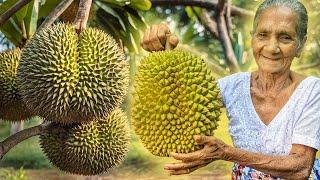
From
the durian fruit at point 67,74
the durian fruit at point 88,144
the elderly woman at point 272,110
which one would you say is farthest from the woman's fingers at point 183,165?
the durian fruit at point 88,144

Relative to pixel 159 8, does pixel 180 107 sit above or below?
below

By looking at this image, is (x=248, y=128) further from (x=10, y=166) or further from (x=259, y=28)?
(x=10, y=166)

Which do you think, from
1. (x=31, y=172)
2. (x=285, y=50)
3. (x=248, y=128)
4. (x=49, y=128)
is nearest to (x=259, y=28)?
(x=285, y=50)

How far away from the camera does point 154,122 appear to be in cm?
132

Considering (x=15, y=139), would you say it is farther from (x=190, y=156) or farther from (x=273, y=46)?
(x=273, y=46)

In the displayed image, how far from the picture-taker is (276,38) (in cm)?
134

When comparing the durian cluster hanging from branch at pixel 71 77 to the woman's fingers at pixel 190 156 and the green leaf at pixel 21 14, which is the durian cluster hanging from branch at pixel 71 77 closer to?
the green leaf at pixel 21 14

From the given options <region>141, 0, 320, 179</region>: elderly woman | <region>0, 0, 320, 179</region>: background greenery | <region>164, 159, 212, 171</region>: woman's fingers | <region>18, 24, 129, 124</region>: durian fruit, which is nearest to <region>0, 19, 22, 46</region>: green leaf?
<region>0, 0, 320, 179</region>: background greenery

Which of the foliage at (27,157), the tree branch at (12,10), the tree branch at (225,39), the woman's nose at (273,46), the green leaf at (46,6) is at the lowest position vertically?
the foliage at (27,157)

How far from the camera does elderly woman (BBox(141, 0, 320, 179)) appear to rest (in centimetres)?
133

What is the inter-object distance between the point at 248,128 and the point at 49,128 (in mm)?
442

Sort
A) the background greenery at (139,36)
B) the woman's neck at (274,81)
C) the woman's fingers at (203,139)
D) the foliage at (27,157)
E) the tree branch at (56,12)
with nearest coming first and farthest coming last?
the woman's fingers at (203,139), the woman's neck at (274,81), the tree branch at (56,12), the background greenery at (139,36), the foliage at (27,157)

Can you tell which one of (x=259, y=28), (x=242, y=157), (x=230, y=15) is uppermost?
(x=230, y=15)

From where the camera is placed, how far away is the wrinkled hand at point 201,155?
1.30 metres
